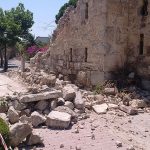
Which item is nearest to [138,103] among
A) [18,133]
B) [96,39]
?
[96,39]

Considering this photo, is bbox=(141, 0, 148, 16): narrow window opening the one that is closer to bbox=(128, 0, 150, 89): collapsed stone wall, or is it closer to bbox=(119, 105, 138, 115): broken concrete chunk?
bbox=(128, 0, 150, 89): collapsed stone wall

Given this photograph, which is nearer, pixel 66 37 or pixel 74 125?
pixel 74 125

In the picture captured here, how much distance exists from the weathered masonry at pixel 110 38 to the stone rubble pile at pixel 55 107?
1034mm

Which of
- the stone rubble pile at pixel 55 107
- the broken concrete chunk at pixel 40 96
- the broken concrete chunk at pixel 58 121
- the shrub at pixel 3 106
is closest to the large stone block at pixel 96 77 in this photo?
the stone rubble pile at pixel 55 107

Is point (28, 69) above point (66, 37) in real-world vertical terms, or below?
below

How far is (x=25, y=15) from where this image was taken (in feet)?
101

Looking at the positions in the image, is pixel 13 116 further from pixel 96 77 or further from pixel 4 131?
pixel 96 77

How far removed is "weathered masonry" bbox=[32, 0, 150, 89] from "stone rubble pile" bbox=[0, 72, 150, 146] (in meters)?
1.03

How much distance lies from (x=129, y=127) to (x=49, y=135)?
2209 mm

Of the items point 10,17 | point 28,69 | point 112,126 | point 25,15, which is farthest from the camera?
point 25,15

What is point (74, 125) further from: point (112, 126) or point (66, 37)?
point (66, 37)

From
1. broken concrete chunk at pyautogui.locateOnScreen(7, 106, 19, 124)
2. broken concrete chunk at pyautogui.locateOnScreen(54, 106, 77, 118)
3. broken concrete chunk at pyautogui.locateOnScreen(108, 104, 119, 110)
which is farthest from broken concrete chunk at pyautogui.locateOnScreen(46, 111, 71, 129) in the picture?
broken concrete chunk at pyautogui.locateOnScreen(108, 104, 119, 110)

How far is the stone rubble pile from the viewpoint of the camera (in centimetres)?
742

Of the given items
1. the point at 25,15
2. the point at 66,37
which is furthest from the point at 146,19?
the point at 25,15
